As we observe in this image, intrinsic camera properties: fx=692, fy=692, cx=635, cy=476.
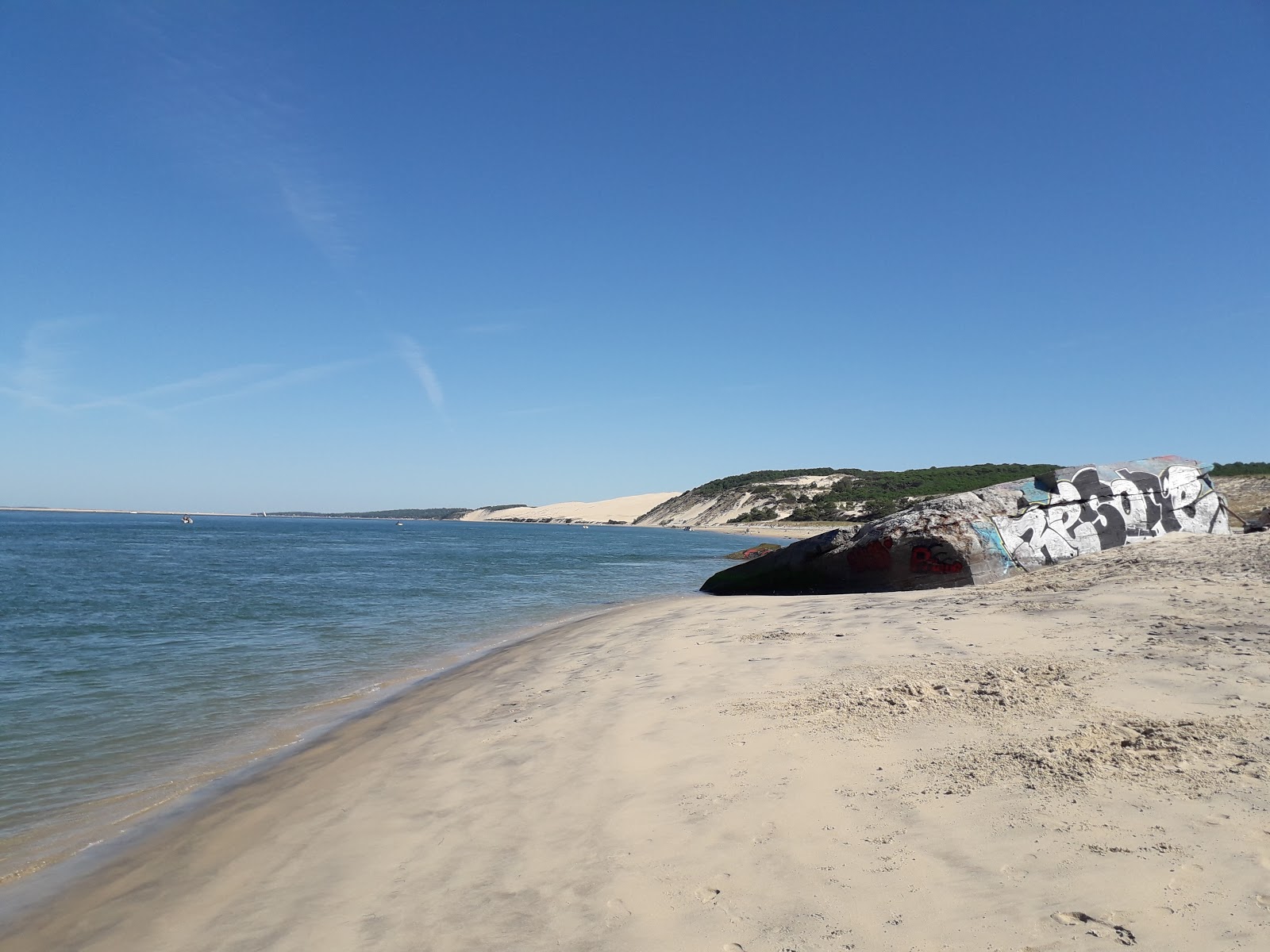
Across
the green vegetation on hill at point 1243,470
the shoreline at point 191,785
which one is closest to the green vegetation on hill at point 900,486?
the green vegetation on hill at point 1243,470

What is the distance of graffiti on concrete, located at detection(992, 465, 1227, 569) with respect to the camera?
13625mm

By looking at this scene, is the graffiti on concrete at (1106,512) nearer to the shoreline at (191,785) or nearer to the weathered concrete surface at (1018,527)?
the weathered concrete surface at (1018,527)

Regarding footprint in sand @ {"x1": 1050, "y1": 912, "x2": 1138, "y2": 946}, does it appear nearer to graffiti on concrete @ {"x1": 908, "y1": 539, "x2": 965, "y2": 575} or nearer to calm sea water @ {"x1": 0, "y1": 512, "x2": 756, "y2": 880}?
calm sea water @ {"x1": 0, "y1": 512, "x2": 756, "y2": 880}

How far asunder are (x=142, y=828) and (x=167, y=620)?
1179cm

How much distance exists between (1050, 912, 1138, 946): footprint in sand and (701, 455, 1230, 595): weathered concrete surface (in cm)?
1138

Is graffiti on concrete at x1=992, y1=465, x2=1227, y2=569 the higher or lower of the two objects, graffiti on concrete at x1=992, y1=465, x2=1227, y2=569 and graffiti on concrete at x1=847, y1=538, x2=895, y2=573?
the higher

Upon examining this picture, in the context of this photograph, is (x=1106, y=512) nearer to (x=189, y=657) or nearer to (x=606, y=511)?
(x=189, y=657)

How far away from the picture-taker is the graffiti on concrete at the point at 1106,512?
44.7ft

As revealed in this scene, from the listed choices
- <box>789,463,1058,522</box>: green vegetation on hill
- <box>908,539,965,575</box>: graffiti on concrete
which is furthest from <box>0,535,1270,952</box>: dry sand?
<box>789,463,1058,522</box>: green vegetation on hill

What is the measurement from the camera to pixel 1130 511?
14.4 metres

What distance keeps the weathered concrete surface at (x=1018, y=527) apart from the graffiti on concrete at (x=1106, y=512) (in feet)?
0.06

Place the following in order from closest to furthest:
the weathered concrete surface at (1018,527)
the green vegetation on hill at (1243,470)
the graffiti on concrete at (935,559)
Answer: the graffiti on concrete at (935,559) < the weathered concrete surface at (1018,527) < the green vegetation on hill at (1243,470)

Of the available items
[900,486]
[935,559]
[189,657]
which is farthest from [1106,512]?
[900,486]

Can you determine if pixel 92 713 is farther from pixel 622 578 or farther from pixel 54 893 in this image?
pixel 622 578
